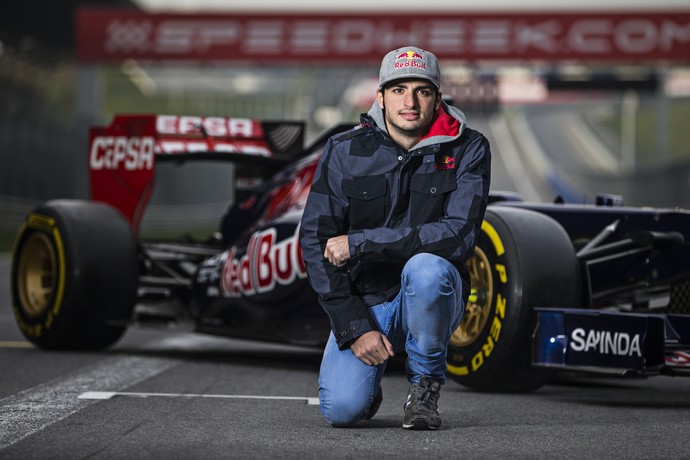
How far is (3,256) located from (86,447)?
23.0 meters

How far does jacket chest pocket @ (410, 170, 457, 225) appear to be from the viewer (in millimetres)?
5062

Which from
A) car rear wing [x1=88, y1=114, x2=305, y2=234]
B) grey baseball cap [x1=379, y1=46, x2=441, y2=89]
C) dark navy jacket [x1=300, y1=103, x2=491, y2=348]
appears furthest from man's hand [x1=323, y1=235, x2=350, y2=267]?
car rear wing [x1=88, y1=114, x2=305, y2=234]

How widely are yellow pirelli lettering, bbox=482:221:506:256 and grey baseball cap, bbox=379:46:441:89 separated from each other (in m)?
1.42

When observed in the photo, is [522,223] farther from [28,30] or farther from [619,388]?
[28,30]

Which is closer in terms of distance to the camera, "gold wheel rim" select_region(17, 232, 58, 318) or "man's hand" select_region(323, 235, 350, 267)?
"man's hand" select_region(323, 235, 350, 267)

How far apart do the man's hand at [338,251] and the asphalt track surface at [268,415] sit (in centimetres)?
64

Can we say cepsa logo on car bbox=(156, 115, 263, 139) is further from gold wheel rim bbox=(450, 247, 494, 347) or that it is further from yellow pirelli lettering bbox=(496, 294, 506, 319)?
yellow pirelli lettering bbox=(496, 294, 506, 319)

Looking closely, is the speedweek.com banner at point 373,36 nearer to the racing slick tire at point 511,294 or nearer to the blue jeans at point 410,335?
the racing slick tire at point 511,294

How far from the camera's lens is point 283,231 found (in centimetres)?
741

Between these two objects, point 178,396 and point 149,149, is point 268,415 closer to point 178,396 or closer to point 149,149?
point 178,396

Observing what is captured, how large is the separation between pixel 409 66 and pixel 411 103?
0.14m

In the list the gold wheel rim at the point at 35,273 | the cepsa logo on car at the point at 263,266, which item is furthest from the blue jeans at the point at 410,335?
the gold wheel rim at the point at 35,273

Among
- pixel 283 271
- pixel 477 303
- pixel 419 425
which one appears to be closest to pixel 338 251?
pixel 419 425

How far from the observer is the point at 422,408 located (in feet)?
16.3
